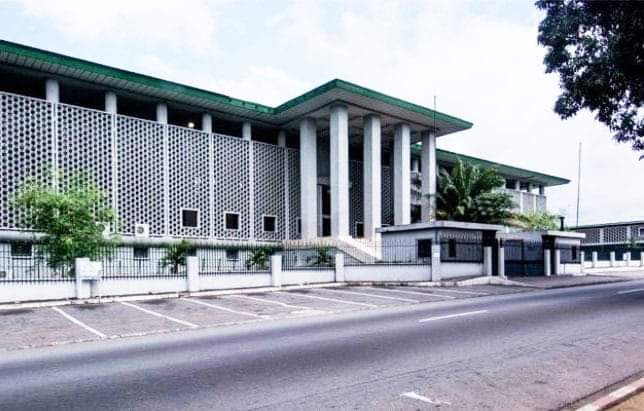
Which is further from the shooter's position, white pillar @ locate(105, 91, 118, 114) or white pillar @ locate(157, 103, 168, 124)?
white pillar @ locate(157, 103, 168, 124)

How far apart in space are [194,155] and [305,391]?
25492 mm

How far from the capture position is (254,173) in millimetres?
32219

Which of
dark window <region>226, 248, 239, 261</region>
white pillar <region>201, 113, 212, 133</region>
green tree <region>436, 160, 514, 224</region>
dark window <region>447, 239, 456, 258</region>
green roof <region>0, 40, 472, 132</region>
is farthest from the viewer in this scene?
green tree <region>436, 160, 514, 224</region>

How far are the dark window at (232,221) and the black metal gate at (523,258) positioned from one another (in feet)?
54.0

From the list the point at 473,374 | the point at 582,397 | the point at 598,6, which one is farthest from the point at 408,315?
the point at 598,6

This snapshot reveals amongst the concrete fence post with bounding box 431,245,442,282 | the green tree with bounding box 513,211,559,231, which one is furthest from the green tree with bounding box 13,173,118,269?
the green tree with bounding box 513,211,559,231

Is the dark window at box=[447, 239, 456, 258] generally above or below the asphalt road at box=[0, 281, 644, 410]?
above

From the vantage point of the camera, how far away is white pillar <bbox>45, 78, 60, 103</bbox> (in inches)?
957

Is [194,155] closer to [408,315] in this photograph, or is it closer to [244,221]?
[244,221]

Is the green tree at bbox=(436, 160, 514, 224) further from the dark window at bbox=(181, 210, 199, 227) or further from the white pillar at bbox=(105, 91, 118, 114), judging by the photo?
the white pillar at bbox=(105, 91, 118, 114)

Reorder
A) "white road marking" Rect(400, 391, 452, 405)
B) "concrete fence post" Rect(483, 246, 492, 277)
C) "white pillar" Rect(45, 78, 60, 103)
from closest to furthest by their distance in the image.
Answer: "white road marking" Rect(400, 391, 452, 405)
"white pillar" Rect(45, 78, 60, 103)
"concrete fence post" Rect(483, 246, 492, 277)

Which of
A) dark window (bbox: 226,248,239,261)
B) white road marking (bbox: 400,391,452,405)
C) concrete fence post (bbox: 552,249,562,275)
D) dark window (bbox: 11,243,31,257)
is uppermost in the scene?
dark window (bbox: 11,243,31,257)

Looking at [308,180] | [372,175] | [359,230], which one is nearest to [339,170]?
[308,180]

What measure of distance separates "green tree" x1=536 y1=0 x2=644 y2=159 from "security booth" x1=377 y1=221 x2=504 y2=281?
11369 mm
